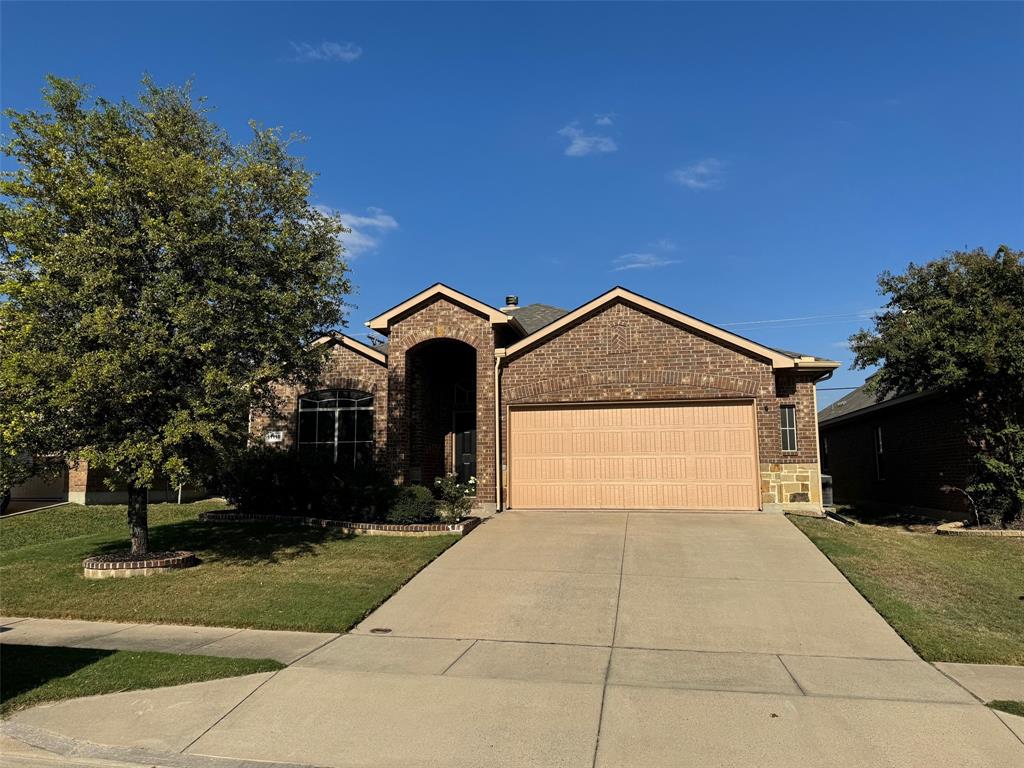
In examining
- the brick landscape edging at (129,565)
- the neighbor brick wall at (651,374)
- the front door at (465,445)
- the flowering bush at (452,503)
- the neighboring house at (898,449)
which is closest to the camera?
the brick landscape edging at (129,565)

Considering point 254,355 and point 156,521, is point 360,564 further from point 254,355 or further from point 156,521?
point 156,521

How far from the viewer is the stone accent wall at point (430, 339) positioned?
51.5 ft

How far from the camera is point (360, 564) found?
1055 centimetres

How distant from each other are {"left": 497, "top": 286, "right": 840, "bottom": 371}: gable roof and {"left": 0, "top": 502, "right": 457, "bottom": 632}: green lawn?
5771 mm

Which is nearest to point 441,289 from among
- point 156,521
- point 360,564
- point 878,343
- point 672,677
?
point 360,564

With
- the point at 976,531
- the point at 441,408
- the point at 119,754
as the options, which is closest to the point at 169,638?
the point at 119,754

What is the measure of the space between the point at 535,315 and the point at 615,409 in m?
6.44

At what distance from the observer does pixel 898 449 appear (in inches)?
807

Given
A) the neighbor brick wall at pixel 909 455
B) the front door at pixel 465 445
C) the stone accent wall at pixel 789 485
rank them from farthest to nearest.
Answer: the front door at pixel 465 445 < the neighbor brick wall at pixel 909 455 < the stone accent wall at pixel 789 485

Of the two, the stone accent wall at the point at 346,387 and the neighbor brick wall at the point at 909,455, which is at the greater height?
the stone accent wall at the point at 346,387

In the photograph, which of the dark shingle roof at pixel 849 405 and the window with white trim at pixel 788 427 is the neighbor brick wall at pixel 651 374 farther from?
the dark shingle roof at pixel 849 405

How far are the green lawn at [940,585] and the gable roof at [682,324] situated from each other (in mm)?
3545

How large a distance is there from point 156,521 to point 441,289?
889 cm

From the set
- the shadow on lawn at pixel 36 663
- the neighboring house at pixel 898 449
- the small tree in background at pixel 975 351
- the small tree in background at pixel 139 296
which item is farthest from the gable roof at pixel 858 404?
the shadow on lawn at pixel 36 663
